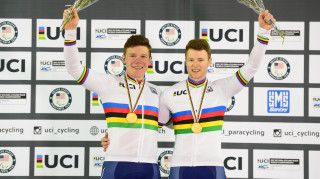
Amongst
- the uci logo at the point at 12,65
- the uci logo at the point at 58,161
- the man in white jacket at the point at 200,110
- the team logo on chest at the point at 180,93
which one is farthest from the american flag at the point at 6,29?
the team logo on chest at the point at 180,93

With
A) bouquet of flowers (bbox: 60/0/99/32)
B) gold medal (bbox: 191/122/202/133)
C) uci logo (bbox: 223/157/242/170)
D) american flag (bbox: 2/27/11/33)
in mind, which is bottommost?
uci logo (bbox: 223/157/242/170)

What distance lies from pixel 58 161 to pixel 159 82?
130 centimetres

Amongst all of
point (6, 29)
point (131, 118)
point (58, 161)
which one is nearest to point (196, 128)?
point (131, 118)

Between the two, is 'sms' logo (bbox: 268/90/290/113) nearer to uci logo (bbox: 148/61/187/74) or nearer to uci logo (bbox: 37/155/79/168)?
uci logo (bbox: 148/61/187/74)

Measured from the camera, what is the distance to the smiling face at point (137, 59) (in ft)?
8.10

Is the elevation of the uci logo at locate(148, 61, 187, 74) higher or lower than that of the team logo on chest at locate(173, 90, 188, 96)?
higher

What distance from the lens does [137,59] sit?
8.09 feet

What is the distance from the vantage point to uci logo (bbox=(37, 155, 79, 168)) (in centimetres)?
367

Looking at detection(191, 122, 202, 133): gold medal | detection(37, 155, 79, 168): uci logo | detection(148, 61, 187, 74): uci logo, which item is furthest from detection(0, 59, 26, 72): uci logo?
detection(191, 122, 202, 133): gold medal

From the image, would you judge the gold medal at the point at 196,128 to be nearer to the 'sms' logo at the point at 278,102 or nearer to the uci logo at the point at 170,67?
the uci logo at the point at 170,67

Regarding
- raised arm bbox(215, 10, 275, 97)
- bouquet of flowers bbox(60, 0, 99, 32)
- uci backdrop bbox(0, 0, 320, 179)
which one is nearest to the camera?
bouquet of flowers bbox(60, 0, 99, 32)

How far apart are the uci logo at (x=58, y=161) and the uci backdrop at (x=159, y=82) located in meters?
0.01

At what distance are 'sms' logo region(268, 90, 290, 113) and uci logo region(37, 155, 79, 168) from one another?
203cm

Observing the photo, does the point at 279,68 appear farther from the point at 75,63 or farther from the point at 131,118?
the point at 75,63
